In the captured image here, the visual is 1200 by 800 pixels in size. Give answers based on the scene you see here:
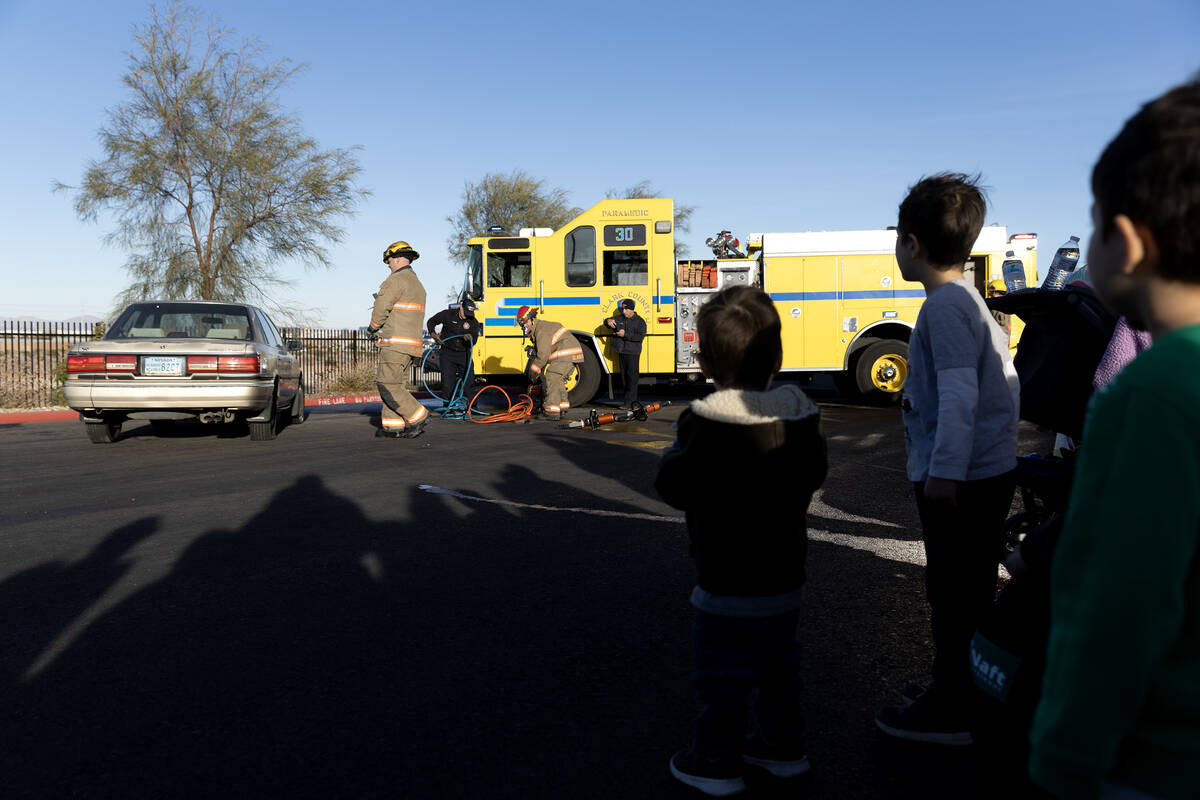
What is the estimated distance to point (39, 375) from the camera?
22016 millimetres

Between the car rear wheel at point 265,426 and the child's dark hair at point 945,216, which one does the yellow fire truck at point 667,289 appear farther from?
the child's dark hair at point 945,216

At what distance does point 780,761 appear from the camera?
2.43m

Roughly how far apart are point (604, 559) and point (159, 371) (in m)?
6.38

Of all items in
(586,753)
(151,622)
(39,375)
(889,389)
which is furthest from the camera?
(39,375)

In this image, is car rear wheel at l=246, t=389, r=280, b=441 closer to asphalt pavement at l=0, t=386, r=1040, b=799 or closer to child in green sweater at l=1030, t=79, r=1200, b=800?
asphalt pavement at l=0, t=386, r=1040, b=799

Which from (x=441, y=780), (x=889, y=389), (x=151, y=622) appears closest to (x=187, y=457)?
(x=151, y=622)

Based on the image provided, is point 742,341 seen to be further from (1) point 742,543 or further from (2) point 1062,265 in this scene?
(2) point 1062,265

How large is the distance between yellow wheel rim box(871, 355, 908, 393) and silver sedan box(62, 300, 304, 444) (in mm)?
9575

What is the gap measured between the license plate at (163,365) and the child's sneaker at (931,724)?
8.38 meters

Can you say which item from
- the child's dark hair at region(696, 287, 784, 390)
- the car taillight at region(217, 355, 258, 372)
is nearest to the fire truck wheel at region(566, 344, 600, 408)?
the car taillight at region(217, 355, 258, 372)

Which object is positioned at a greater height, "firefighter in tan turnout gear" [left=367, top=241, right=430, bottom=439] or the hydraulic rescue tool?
"firefighter in tan turnout gear" [left=367, top=241, right=430, bottom=439]

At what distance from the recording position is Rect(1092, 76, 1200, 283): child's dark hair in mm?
1047

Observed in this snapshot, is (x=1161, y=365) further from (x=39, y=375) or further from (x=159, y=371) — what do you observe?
(x=39, y=375)

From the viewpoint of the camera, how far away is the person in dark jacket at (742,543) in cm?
227
